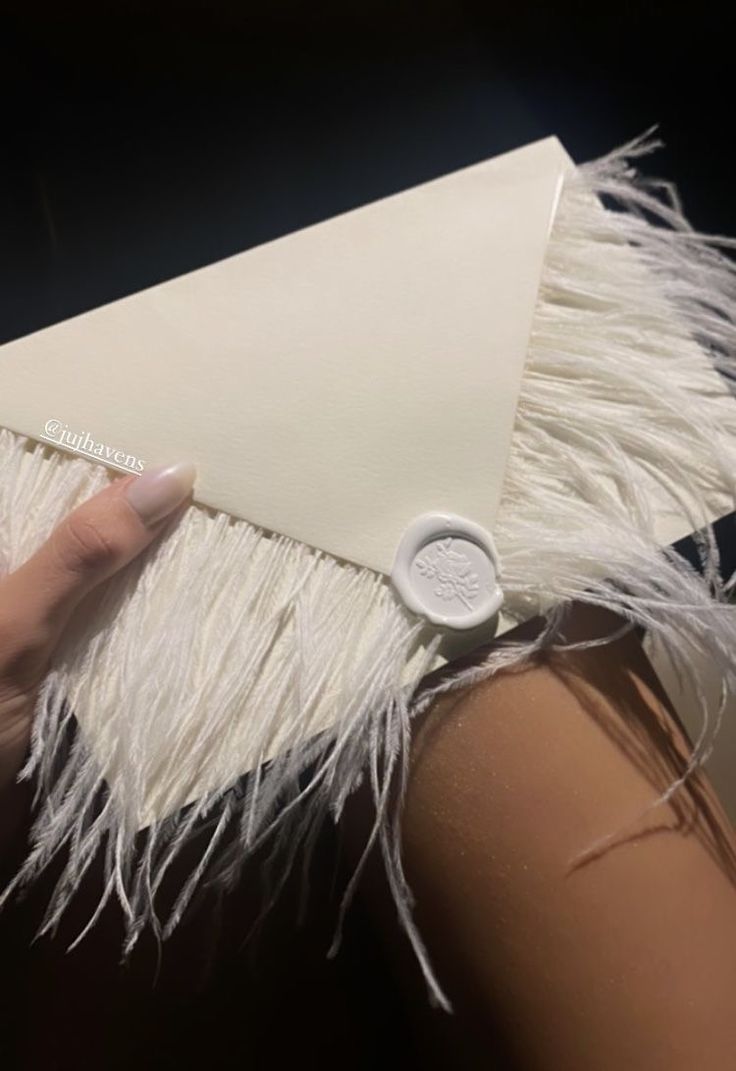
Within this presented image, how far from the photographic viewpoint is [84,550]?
41cm

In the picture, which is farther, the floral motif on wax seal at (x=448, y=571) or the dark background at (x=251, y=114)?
the dark background at (x=251, y=114)

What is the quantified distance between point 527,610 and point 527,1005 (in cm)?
19

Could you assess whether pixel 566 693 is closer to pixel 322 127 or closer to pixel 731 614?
pixel 731 614

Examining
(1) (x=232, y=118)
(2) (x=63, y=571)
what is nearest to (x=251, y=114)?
(1) (x=232, y=118)

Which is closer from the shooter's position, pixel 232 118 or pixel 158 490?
pixel 158 490

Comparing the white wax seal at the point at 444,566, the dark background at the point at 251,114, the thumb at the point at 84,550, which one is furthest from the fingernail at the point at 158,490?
the dark background at the point at 251,114

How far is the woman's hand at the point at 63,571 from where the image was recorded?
41 centimetres

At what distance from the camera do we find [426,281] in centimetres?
45

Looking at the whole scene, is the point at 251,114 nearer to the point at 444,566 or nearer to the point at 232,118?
the point at 232,118

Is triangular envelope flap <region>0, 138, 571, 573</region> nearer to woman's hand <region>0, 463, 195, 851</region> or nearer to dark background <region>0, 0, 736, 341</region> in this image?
woman's hand <region>0, 463, 195, 851</region>

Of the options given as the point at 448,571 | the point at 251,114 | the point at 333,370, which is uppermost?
the point at 251,114

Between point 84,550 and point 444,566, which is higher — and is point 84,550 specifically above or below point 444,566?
above

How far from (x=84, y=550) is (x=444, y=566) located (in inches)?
7.2

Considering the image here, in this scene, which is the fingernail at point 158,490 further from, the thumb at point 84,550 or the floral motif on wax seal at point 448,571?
the floral motif on wax seal at point 448,571
